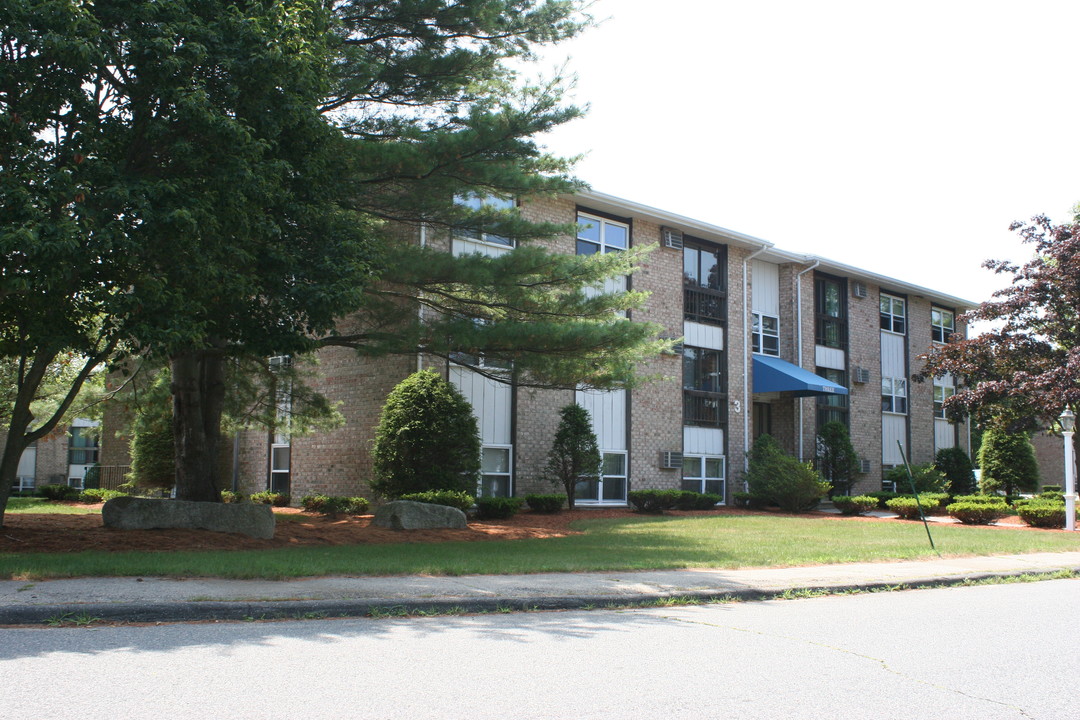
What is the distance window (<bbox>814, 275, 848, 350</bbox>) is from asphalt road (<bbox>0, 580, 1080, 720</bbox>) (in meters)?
24.3

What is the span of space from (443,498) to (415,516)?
58.5 inches

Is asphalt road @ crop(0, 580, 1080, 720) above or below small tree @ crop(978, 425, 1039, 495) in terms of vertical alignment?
below

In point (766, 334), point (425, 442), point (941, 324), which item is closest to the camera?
point (425, 442)

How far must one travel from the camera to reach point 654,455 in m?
26.2

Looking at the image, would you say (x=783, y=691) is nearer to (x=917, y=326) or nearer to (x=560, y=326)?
(x=560, y=326)

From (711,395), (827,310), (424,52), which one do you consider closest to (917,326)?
(827,310)

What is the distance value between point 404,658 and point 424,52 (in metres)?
11.6

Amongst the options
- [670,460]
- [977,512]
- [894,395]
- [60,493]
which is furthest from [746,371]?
[60,493]

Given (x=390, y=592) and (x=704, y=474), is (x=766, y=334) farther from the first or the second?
(x=390, y=592)

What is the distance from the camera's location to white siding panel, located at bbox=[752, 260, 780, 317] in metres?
30.3

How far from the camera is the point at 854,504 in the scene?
26.5 m

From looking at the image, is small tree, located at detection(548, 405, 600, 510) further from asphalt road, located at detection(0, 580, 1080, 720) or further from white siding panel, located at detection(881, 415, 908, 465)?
white siding panel, located at detection(881, 415, 908, 465)

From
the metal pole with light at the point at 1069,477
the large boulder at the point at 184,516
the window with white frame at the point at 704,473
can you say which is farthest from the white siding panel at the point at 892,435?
the large boulder at the point at 184,516

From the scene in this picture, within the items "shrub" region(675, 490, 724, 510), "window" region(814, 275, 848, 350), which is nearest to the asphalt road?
"shrub" region(675, 490, 724, 510)
